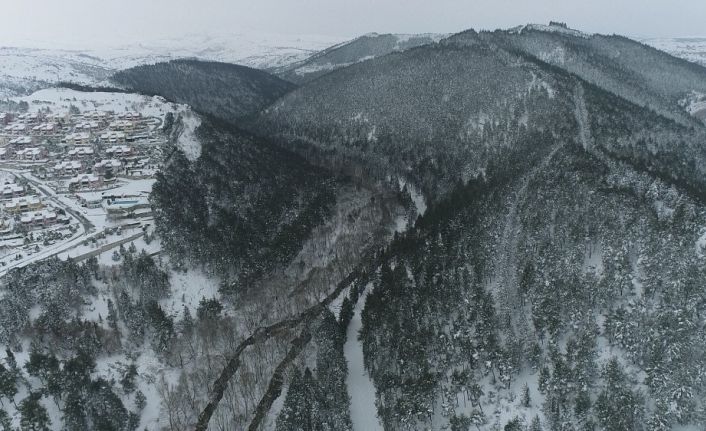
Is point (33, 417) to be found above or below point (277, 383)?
above

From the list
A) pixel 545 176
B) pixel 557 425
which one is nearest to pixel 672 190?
pixel 545 176

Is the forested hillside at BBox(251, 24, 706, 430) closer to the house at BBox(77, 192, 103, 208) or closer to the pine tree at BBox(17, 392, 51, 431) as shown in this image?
the pine tree at BBox(17, 392, 51, 431)

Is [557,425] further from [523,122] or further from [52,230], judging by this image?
[523,122]

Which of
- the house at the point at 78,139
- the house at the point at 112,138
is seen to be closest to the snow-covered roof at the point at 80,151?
the house at the point at 78,139

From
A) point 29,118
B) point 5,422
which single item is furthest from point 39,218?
point 29,118

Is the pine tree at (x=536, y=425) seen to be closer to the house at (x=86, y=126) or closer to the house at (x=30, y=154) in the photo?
the house at (x=30, y=154)

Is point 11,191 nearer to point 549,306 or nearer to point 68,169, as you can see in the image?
point 68,169

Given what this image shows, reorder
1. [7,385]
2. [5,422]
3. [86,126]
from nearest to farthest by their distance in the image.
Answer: [5,422] < [7,385] < [86,126]

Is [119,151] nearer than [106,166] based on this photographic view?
No
